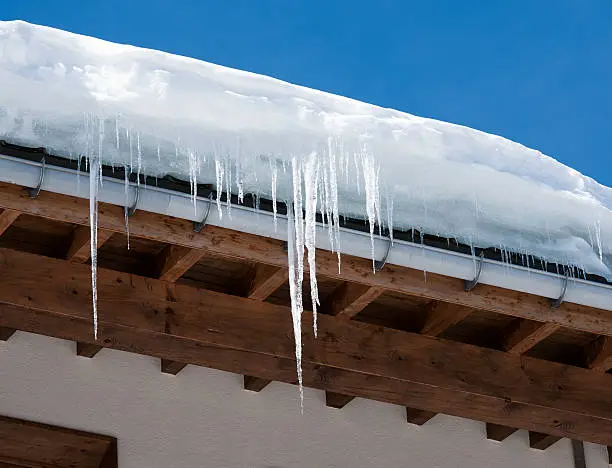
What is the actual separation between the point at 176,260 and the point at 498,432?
2320 mm

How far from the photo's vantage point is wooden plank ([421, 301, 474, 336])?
4.93 m

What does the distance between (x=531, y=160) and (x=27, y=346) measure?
235 cm

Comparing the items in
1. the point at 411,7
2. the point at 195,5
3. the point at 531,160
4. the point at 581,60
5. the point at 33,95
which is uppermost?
the point at 195,5

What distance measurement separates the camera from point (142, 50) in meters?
3.88

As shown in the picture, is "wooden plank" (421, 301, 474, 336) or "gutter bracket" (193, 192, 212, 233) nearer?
"gutter bracket" (193, 192, 212, 233)

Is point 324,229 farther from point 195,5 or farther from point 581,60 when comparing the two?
point 195,5

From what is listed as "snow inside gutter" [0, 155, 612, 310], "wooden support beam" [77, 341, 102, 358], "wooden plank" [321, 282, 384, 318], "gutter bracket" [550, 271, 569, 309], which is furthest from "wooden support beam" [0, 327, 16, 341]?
"gutter bracket" [550, 271, 569, 309]

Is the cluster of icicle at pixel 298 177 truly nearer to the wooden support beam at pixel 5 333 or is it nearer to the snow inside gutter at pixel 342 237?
the snow inside gutter at pixel 342 237

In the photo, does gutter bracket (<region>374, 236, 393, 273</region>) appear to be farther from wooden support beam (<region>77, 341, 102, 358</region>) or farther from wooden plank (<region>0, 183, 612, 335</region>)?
wooden support beam (<region>77, 341, 102, 358</region>)

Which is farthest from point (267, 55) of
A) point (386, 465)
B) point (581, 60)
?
point (386, 465)

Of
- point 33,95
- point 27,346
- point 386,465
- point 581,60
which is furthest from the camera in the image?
point 581,60

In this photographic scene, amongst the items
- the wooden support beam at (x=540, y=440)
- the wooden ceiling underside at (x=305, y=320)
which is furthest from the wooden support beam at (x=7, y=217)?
the wooden support beam at (x=540, y=440)

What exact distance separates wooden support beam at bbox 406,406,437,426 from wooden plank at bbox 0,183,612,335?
1.41m

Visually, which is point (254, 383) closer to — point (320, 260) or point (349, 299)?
point (349, 299)
